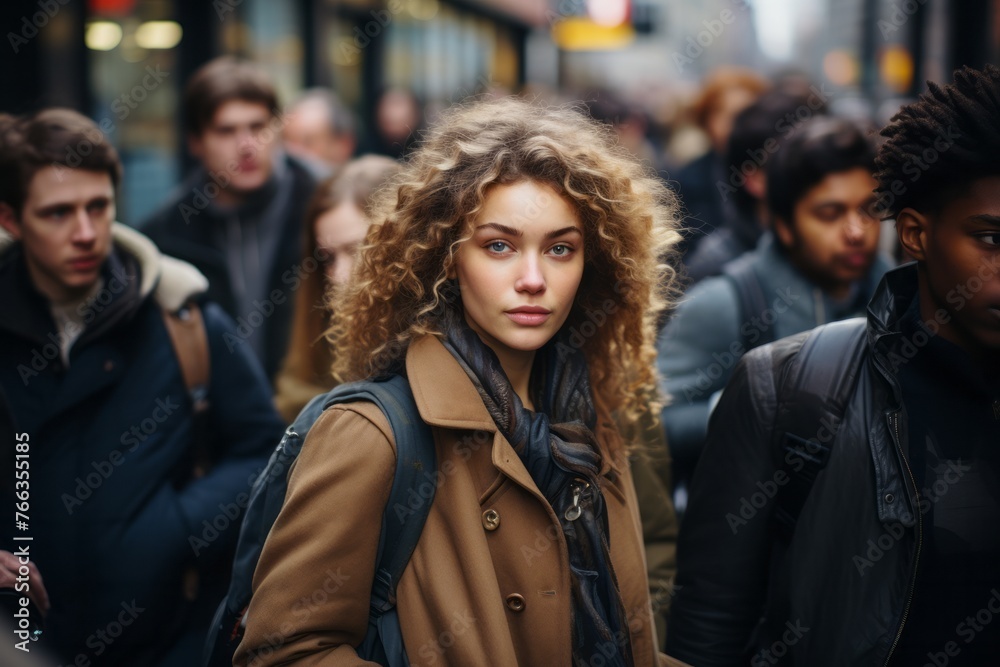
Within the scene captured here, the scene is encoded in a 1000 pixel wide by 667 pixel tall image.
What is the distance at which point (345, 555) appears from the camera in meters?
2.13

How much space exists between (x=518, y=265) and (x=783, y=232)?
1.96 m

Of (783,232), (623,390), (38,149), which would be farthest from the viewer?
(783,232)

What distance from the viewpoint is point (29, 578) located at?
2.86 m

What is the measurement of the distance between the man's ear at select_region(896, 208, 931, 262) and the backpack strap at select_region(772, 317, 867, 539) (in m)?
0.22

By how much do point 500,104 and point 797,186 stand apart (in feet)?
5.48

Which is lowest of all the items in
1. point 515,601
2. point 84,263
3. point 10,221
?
point 515,601

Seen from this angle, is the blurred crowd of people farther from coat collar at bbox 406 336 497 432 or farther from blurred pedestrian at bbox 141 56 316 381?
blurred pedestrian at bbox 141 56 316 381

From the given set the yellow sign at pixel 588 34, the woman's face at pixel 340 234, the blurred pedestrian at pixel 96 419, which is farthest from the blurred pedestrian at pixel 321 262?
the yellow sign at pixel 588 34

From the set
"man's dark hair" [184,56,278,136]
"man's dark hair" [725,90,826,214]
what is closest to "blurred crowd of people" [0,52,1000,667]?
"man's dark hair" [725,90,826,214]

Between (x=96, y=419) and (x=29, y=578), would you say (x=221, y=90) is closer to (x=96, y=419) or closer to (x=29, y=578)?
(x=96, y=419)

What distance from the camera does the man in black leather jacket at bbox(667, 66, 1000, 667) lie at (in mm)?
2346

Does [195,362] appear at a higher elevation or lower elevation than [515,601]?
higher

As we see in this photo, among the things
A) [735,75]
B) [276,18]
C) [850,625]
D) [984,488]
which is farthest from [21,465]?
[276,18]

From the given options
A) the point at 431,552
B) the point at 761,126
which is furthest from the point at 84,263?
the point at 761,126
